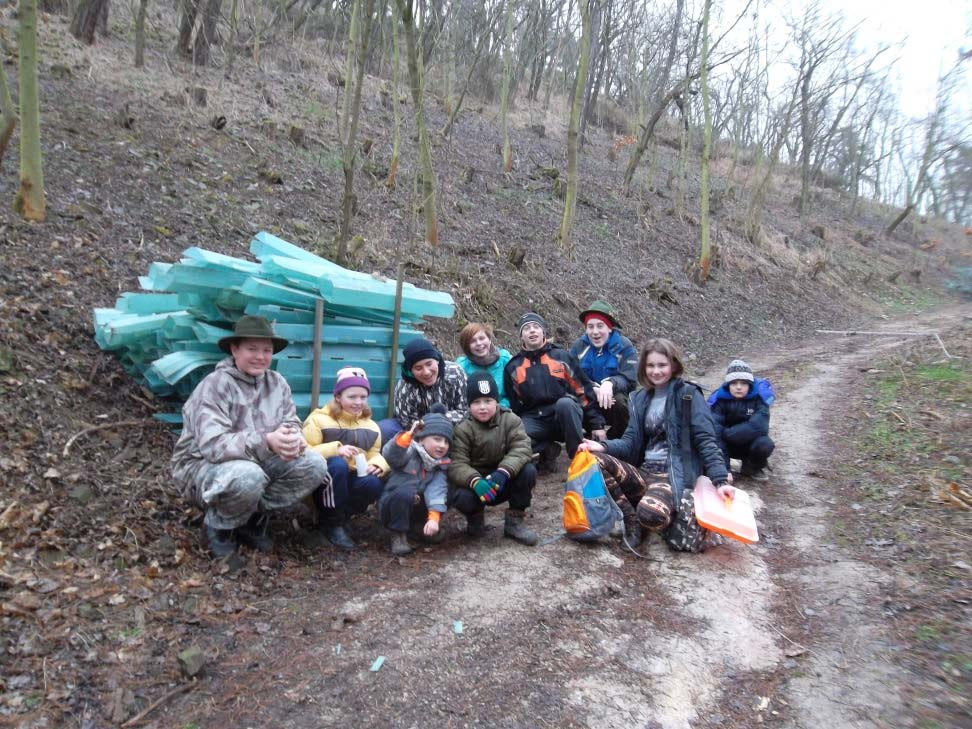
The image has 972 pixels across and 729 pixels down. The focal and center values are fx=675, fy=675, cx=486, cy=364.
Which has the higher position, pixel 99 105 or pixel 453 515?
pixel 99 105

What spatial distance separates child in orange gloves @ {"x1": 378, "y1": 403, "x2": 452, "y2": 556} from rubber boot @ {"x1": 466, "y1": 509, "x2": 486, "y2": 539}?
0.23m

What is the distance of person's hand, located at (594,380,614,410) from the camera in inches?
235

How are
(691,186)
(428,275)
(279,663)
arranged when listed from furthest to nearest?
(691,186), (428,275), (279,663)

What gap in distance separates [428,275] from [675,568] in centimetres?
645

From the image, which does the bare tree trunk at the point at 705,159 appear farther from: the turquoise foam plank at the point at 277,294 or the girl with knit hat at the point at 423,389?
the turquoise foam plank at the point at 277,294

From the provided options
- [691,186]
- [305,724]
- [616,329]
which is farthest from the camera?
[691,186]

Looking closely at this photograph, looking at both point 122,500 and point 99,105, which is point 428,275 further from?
point 122,500

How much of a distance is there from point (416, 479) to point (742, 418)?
3056 millimetres

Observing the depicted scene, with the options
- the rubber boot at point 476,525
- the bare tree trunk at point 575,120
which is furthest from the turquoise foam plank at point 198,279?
the bare tree trunk at point 575,120

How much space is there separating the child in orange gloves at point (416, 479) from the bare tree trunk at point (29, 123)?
4.72m

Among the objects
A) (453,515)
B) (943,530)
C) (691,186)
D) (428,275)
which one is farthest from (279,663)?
(691,186)

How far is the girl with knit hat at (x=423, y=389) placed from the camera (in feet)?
16.0

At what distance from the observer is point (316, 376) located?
16.7 ft

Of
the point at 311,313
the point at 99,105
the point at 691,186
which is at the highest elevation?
the point at 691,186
